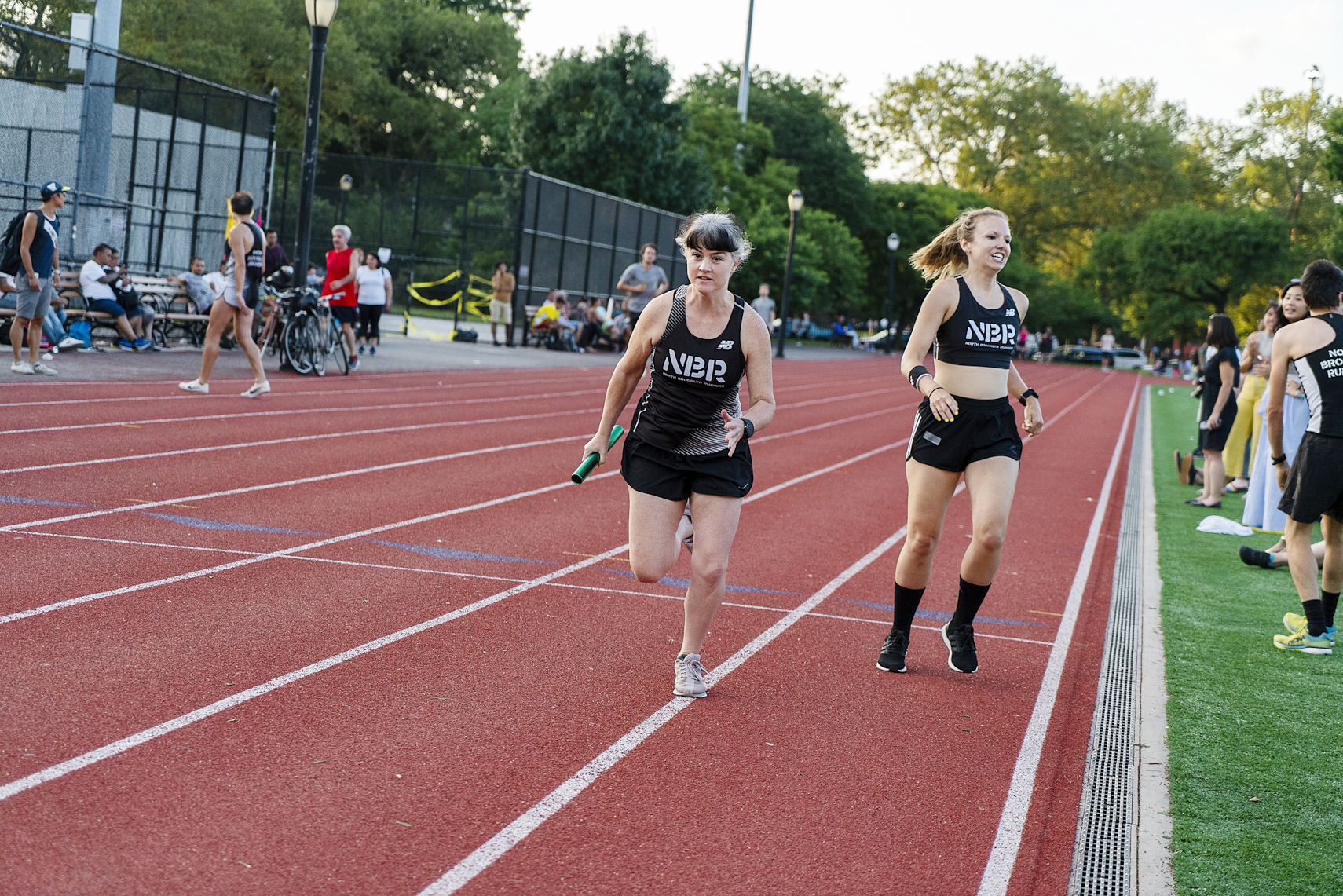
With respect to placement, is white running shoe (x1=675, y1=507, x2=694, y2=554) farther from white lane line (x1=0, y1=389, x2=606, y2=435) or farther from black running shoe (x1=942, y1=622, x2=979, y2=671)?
white lane line (x1=0, y1=389, x2=606, y2=435)

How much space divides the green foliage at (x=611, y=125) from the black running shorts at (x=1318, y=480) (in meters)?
36.3

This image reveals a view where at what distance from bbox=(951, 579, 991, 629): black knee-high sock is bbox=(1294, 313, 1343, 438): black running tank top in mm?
1972

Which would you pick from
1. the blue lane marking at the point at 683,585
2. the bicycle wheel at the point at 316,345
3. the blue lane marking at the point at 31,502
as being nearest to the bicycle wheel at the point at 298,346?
the bicycle wheel at the point at 316,345

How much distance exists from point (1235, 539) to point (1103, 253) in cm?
6440

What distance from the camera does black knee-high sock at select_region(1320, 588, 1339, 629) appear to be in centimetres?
655

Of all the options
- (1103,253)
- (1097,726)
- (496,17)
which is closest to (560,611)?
(1097,726)

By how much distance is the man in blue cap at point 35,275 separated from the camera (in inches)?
510

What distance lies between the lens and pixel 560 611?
6277 mm

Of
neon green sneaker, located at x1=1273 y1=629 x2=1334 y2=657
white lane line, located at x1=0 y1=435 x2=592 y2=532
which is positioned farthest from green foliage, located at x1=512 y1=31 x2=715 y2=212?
neon green sneaker, located at x1=1273 y1=629 x2=1334 y2=657

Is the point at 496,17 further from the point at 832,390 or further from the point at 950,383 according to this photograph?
the point at 950,383

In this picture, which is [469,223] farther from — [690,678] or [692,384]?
[690,678]

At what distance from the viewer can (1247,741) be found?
4.98 metres

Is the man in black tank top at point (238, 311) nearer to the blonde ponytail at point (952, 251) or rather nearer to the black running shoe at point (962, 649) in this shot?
the blonde ponytail at point (952, 251)

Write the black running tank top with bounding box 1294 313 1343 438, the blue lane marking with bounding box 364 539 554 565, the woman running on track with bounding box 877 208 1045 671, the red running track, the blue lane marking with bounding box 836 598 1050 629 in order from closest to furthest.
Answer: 1. the red running track
2. the woman running on track with bounding box 877 208 1045 671
3. the black running tank top with bounding box 1294 313 1343 438
4. the blue lane marking with bounding box 836 598 1050 629
5. the blue lane marking with bounding box 364 539 554 565
